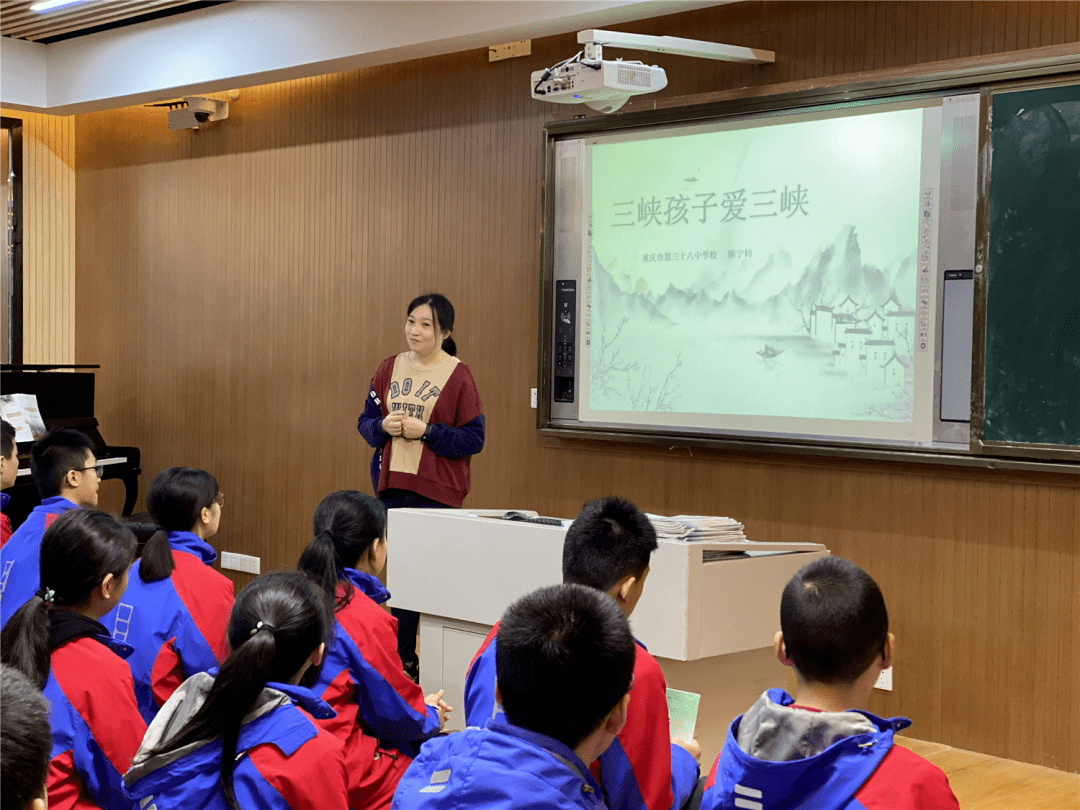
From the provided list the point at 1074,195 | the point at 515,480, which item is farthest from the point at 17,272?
the point at 1074,195

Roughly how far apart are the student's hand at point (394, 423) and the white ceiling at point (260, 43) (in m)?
1.63

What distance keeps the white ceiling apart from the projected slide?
59 centimetres

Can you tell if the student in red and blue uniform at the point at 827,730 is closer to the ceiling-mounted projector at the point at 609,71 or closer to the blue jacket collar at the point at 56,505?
the blue jacket collar at the point at 56,505

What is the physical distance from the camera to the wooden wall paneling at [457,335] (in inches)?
141

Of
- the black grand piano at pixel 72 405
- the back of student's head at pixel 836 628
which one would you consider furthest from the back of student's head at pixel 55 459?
the black grand piano at pixel 72 405

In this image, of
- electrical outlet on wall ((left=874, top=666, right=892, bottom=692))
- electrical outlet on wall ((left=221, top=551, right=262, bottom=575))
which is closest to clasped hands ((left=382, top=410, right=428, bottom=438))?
electrical outlet on wall ((left=874, top=666, right=892, bottom=692))

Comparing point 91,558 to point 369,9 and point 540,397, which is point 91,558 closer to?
point 540,397

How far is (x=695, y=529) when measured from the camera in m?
2.47

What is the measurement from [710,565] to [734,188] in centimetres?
205

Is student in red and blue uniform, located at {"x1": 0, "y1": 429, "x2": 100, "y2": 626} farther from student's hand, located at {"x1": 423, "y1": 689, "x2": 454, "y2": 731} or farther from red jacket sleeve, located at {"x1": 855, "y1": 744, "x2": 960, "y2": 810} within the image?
red jacket sleeve, located at {"x1": 855, "y1": 744, "x2": 960, "y2": 810}

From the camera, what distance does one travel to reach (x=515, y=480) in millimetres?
4898

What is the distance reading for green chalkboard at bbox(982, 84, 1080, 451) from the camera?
337 centimetres

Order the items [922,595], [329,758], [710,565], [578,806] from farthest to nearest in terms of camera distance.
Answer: [922,595], [710,565], [329,758], [578,806]

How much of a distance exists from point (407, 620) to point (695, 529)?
5.94ft
